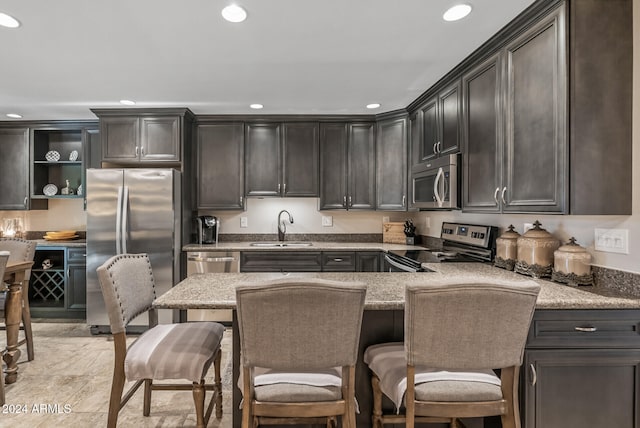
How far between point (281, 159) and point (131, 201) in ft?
5.31

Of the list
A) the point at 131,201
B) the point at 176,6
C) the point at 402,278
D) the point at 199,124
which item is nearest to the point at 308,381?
the point at 402,278

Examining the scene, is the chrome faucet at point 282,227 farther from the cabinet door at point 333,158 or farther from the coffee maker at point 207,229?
the coffee maker at point 207,229

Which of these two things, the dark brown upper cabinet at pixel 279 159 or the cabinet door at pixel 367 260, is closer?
the cabinet door at pixel 367 260

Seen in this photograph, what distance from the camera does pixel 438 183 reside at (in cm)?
280

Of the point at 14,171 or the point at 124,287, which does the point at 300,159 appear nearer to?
the point at 124,287

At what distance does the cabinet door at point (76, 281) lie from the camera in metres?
3.87

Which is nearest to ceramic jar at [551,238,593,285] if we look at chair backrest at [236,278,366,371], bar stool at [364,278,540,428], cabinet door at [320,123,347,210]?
bar stool at [364,278,540,428]

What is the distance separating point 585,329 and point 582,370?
180 mm

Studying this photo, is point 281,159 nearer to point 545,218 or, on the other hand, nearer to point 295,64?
point 295,64

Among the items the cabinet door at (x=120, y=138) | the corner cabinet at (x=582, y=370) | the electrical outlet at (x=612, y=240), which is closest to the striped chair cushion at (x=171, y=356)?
the corner cabinet at (x=582, y=370)

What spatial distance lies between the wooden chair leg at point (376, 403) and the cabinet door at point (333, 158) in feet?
8.58

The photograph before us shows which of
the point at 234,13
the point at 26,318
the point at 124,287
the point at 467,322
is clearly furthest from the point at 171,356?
the point at 26,318

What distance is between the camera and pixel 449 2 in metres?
1.79

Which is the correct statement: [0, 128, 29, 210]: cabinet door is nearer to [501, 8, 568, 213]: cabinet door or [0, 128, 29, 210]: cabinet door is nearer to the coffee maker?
the coffee maker
